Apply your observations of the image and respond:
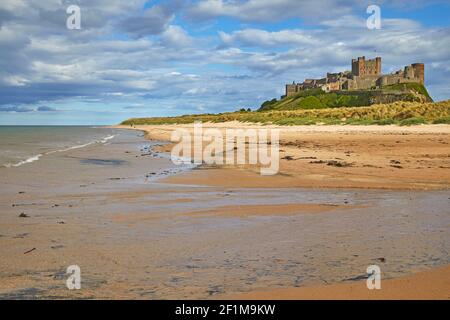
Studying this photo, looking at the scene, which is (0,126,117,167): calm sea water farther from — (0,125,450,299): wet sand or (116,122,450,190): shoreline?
(0,125,450,299): wet sand

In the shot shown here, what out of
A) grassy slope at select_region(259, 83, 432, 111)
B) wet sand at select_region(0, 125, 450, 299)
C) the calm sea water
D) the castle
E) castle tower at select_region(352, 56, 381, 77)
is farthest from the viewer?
castle tower at select_region(352, 56, 381, 77)

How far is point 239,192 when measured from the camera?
8.26 meters

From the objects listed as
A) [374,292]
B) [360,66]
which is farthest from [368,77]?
[374,292]

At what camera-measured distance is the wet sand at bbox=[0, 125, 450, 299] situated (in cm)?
351

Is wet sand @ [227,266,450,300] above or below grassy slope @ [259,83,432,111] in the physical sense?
below

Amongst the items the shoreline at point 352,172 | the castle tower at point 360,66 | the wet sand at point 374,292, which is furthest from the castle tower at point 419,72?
the wet sand at point 374,292

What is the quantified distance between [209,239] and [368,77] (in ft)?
360

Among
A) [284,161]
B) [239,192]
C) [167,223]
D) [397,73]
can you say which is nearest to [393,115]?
[284,161]

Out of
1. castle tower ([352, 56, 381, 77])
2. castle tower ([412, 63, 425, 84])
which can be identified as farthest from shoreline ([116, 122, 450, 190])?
castle tower ([352, 56, 381, 77])

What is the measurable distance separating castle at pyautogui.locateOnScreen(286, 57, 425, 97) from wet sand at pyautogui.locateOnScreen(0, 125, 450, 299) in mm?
98876

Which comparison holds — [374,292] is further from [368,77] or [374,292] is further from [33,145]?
[368,77]

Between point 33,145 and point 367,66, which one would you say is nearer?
point 33,145

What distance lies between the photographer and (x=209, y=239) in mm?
4844
